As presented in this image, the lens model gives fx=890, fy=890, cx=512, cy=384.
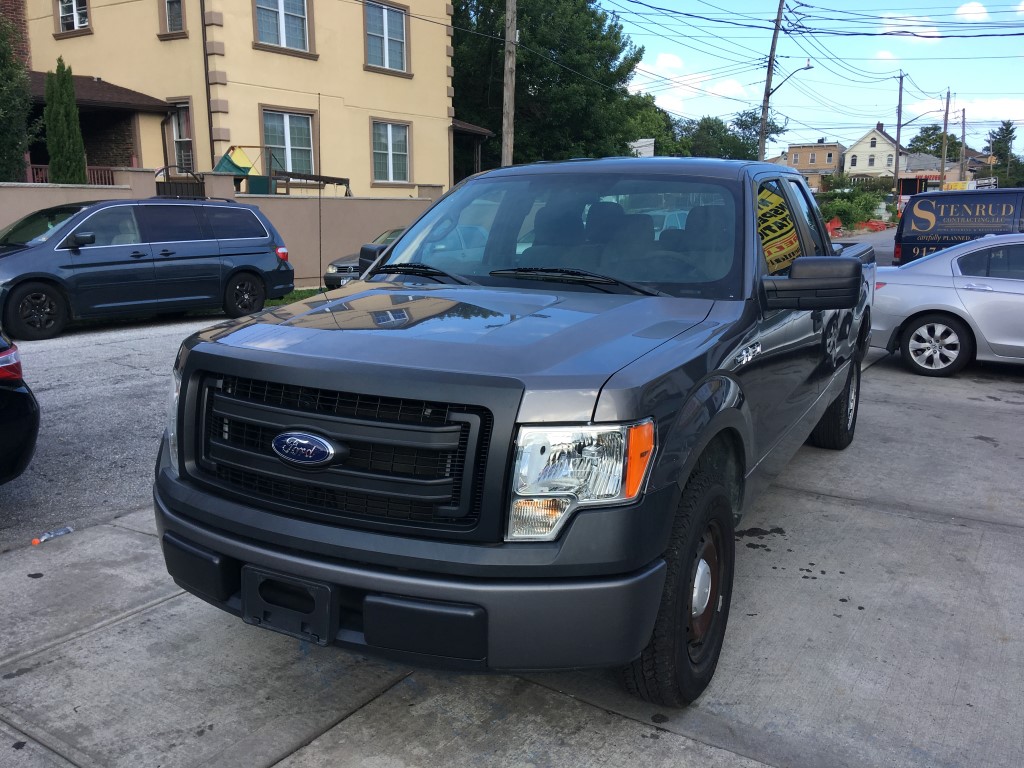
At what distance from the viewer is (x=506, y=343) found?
275cm

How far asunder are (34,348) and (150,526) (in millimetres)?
6465

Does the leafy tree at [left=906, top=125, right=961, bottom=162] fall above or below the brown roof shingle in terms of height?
above

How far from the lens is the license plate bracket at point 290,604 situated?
2551 mm

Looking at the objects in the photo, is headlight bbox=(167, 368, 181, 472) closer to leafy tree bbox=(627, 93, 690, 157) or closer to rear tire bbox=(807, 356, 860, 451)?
rear tire bbox=(807, 356, 860, 451)

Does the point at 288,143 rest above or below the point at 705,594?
above

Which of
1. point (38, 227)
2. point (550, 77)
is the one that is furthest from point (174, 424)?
point (550, 77)

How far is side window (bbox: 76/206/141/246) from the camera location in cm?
1123

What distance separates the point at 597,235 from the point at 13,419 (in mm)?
3073

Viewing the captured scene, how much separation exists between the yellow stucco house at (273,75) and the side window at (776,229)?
15996mm

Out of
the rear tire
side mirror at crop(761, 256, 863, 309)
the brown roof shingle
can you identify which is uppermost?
the brown roof shingle

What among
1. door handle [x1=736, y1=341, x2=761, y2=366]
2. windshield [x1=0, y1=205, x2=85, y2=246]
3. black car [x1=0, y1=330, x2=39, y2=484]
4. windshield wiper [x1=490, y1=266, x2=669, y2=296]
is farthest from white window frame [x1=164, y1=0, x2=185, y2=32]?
door handle [x1=736, y1=341, x2=761, y2=366]

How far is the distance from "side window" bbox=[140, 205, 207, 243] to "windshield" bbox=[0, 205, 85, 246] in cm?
82

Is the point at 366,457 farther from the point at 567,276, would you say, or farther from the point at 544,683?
the point at 567,276

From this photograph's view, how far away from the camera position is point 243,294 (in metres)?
13.1
